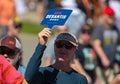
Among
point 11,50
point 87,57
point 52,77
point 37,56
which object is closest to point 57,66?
point 52,77

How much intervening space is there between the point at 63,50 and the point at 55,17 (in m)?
0.33

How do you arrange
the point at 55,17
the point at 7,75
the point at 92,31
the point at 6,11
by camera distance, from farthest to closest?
the point at 6,11, the point at 92,31, the point at 55,17, the point at 7,75

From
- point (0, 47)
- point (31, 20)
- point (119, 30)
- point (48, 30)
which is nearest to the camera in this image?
point (48, 30)

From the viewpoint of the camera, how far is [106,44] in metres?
12.0

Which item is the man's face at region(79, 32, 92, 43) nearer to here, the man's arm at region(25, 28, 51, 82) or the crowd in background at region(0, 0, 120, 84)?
the crowd in background at region(0, 0, 120, 84)

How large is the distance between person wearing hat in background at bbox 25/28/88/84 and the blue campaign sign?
0.15m

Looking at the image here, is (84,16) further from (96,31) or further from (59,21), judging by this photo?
(59,21)

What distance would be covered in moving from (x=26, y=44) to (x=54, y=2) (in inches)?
88.7

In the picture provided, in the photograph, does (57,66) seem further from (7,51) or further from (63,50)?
(7,51)

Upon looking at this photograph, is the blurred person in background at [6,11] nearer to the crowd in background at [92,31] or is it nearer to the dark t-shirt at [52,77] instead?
the crowd in background at [92,31]

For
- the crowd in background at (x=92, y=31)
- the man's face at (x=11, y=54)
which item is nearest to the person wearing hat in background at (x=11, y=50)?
the man's face at (x=11, y=54)

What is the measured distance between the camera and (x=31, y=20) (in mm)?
21000

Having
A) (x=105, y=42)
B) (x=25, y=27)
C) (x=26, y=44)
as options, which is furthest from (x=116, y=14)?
(x=25, y=27)

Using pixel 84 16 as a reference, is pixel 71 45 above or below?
above
